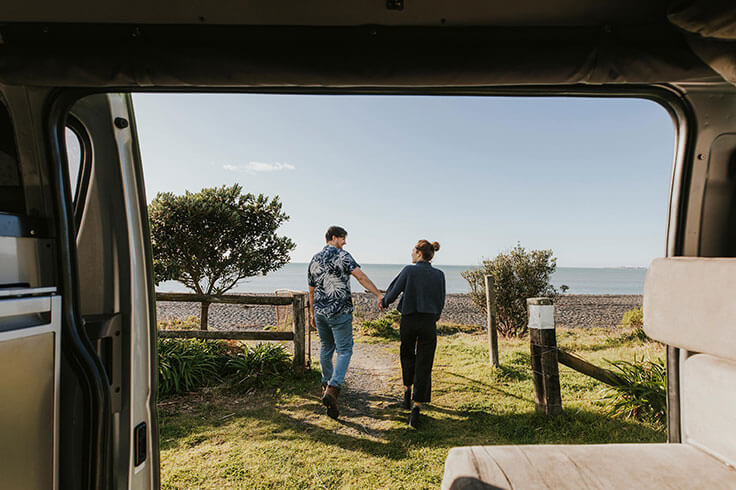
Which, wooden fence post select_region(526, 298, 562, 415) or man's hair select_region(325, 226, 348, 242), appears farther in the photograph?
man's hair select_region(325, 226, 348, 242)

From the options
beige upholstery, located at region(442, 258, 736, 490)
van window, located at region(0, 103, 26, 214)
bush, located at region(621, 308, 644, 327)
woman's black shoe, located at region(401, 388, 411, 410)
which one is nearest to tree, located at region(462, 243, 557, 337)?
bush, located at region(621, 308, 644, 327)

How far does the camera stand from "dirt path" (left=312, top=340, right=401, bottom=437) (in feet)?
14.3

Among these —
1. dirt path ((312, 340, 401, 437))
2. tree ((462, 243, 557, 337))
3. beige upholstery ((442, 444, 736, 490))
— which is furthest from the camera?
tree ((462, 243, 557, 337))

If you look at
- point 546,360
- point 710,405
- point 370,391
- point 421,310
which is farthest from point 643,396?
point 370,391

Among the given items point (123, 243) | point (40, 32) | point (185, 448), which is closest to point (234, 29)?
point (40, 32)

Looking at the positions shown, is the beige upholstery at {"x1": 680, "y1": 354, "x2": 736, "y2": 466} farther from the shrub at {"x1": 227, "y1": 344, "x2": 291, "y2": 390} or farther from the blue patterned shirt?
the shrub at {"x1": 227, "y1": 344, "x2": 291, "y2": 390}

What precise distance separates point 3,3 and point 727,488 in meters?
3.48

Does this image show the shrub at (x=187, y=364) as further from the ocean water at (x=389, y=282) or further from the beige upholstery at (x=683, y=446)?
the ocean water at (x=389, y=282)

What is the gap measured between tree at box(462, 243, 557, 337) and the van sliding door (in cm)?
902

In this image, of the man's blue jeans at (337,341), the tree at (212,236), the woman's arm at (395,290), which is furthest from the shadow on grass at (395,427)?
the tree at (212,236)

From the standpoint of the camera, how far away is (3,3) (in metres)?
1.42

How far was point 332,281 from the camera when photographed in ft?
14.7

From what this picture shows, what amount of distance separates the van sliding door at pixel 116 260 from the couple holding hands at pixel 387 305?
9.09ft

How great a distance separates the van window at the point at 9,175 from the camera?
1539mm
